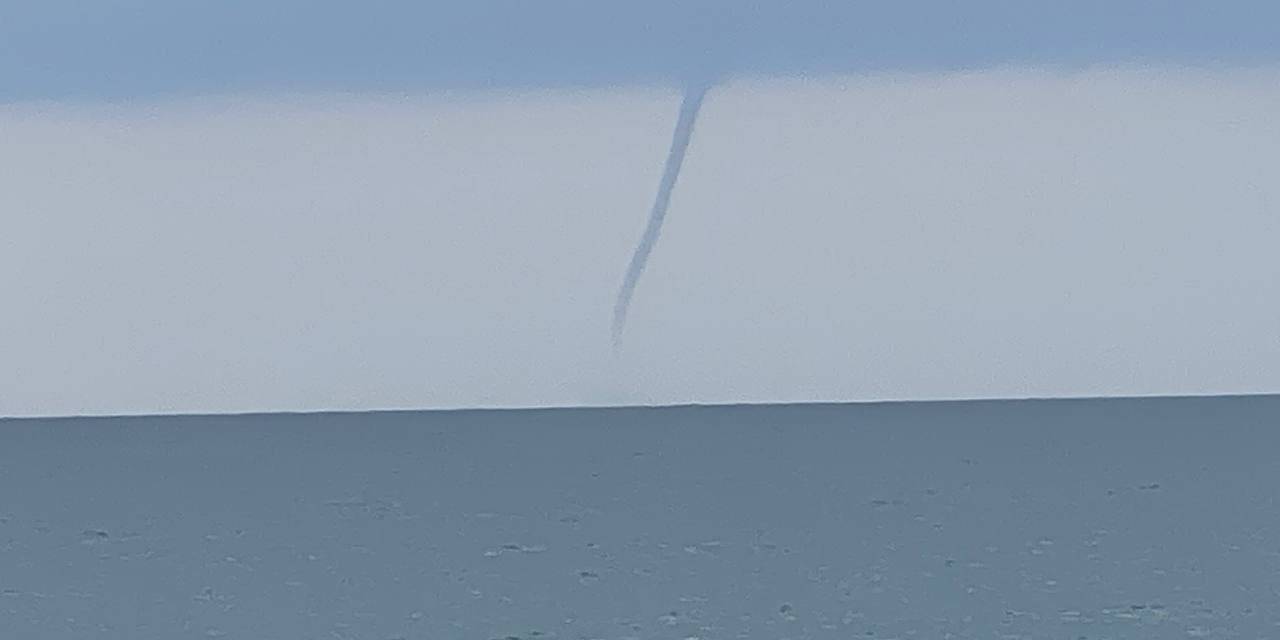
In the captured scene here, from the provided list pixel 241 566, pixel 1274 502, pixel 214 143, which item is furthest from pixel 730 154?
pixel 241 566

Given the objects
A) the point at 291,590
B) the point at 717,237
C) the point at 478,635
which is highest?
the point at 717,237

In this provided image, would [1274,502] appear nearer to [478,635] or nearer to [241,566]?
[478,635]

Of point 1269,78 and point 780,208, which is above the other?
point 1269,78

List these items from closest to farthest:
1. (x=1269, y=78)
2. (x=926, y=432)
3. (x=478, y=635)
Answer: (x=478, y=635) → (x=926, y=432) → (x=1269, y=78)

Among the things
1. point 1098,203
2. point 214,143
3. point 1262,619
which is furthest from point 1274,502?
point 214,143

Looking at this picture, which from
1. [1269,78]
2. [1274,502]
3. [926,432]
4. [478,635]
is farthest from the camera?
[1269,78]

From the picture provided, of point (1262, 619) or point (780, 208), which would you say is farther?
point (780, 208)
